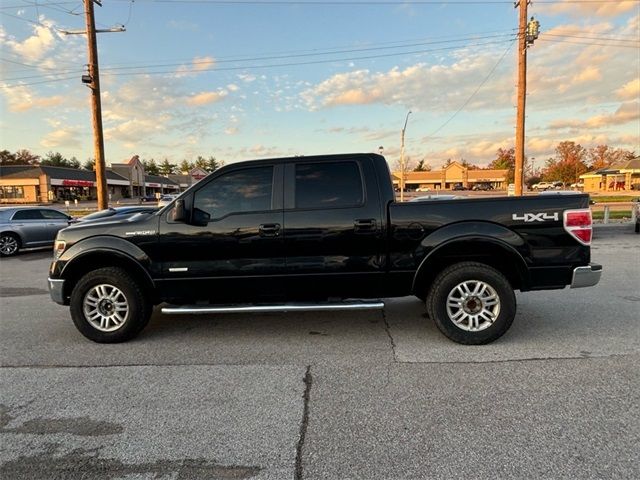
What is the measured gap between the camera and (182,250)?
4668 millimetres

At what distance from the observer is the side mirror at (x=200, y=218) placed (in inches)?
183

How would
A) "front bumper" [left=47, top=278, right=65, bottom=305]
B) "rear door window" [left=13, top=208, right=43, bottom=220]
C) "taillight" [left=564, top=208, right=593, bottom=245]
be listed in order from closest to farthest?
"taillight" [left=564, top=208, right=593, bottom=245] < "front bumper" [left=47, top=278, right=65, bottom=305] < "rear door window" [left=13, top=208, right=43, bottom=220]

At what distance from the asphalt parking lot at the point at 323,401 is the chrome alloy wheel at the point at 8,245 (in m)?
9.11

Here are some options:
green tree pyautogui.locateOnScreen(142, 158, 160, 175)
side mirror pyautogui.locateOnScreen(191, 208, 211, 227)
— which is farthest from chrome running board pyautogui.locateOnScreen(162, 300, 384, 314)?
green tree pyautogui.locateOnScreen(142, 158, 160, 175)

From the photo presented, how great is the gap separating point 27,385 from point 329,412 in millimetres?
2704

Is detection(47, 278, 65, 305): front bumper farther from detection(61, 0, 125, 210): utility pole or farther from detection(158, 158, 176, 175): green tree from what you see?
detection(158, 158, 176, 175): green tree

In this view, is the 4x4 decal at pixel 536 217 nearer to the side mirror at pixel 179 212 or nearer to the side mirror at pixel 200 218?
the side mirror at pixel 200 218

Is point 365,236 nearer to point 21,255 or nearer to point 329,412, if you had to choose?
point 329,412

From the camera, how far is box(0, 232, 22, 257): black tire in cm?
1292

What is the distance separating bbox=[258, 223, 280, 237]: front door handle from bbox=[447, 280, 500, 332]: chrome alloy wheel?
1.95 metres

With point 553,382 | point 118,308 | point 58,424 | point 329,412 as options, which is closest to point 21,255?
point 118,308

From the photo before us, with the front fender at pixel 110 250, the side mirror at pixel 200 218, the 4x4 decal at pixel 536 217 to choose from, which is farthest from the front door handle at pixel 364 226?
the front fender at pixel 110 250

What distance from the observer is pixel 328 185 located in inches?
186

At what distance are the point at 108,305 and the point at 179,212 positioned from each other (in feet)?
4.43
